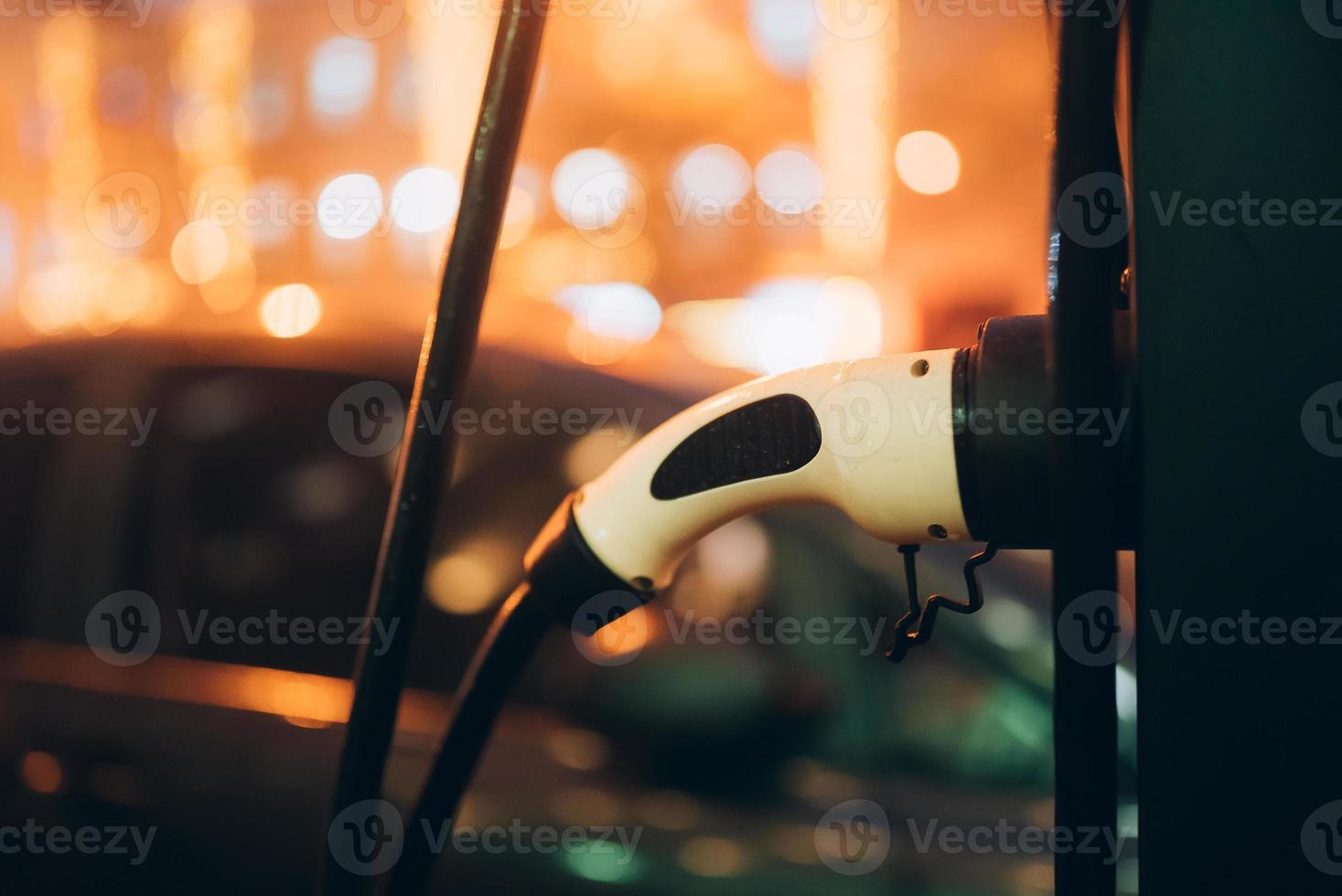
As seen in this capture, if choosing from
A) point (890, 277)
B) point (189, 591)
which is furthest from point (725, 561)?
point (890, 277)

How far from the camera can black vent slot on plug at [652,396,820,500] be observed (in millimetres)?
704

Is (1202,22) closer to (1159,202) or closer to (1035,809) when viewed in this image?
(1159,202)

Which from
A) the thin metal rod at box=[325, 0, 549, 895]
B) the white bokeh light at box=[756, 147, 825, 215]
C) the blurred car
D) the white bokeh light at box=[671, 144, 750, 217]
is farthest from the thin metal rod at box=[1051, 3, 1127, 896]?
the white bokeh light at box=[756, 147, 825, 215]

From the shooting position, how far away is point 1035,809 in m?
1.64

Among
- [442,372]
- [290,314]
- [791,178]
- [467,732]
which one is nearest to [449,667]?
[290,314]

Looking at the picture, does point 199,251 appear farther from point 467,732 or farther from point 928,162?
point 467,732

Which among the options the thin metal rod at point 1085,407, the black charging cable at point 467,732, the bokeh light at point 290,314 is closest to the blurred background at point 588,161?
the bokeh light at point 290,314

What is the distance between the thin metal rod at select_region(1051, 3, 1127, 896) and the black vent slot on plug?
19 cm

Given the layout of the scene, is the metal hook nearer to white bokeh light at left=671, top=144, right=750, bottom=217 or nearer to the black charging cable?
the black charging cable

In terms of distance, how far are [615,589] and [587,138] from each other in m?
12.7

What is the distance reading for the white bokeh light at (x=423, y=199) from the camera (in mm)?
13242

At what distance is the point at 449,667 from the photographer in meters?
2.03

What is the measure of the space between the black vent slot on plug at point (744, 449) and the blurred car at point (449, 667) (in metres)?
0.93

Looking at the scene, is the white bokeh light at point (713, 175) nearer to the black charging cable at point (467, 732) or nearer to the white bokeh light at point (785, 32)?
the white bokeh light at point (785, 32)
